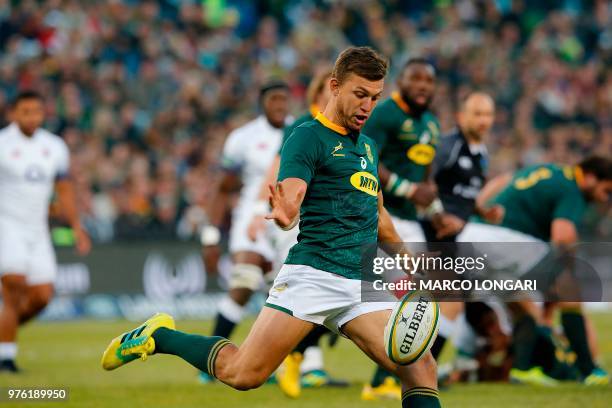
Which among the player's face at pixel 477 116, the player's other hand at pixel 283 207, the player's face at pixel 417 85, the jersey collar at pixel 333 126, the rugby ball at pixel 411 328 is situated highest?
the player's face at pixel 417 85

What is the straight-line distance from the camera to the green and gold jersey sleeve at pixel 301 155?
18.6ft

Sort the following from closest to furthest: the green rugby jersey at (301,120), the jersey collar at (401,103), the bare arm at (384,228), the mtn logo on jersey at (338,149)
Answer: the mtn logo on jersey at (338,149), the bare arm at (384,228), the green rugby jersey at (301,120), the jersey collar at (401,103)

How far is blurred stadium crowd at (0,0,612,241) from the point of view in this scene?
19156 mm

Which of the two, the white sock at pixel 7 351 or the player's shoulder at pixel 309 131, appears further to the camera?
the white sock at pixel 7 351

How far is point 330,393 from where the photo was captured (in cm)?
924

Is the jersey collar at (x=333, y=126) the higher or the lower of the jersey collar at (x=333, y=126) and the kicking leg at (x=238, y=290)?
the higher

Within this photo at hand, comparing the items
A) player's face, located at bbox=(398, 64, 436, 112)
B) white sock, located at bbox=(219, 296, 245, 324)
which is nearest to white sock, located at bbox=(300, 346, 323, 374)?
white sock, located at bbox=(219, 296, 245, 324)

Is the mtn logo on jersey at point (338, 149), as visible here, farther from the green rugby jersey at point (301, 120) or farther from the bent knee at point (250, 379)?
the green rugby jersey at point (301, 120)

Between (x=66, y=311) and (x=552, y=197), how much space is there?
958 cm

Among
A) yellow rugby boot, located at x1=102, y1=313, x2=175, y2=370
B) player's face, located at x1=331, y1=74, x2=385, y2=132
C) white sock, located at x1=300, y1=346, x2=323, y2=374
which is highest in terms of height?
player's face, located at x1=331, y1=74, x2=385, y2=132

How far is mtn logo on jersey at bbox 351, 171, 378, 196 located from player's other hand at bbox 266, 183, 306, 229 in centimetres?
63

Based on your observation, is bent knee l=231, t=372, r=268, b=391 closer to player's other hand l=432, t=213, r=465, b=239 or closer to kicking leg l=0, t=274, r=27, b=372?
player's other hand l=432, t=213, r=465, b=239

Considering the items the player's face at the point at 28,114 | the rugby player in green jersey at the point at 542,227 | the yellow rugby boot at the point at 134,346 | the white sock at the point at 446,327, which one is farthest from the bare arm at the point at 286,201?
the player's face at the point at 28,114

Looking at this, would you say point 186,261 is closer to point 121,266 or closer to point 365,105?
point 121,266
